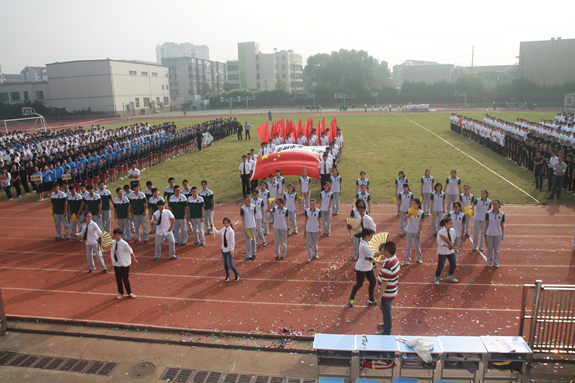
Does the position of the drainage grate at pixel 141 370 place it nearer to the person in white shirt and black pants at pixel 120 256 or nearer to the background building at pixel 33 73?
the person in white shirt and black pants at pixel 120 256

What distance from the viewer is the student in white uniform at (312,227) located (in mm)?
10094

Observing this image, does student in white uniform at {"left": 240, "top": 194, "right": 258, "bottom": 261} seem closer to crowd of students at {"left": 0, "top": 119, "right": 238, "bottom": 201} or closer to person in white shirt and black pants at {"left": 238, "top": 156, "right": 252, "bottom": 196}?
person in white shirt and black pants at {"left": 238, "top": 156, "right": 252, "bottom": 196}

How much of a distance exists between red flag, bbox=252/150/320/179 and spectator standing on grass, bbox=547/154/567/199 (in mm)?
9266

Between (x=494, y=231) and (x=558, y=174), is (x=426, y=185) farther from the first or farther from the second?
(x=558, y=174)

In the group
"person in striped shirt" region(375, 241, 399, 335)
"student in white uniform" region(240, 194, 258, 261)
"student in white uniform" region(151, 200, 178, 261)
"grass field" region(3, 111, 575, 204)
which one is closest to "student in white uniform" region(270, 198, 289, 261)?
"student in white uniform" region(240, 194, 258, 261)

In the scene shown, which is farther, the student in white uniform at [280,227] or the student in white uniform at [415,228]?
the student in white uniform at [280,227]

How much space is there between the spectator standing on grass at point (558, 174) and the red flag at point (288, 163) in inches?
365

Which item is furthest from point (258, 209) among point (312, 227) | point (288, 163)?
point (288, 163)

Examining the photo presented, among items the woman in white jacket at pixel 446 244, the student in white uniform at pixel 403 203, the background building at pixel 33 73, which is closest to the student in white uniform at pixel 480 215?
the student in white uniform at pixel 403 203

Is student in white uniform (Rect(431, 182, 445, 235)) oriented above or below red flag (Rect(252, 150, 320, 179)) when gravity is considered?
below

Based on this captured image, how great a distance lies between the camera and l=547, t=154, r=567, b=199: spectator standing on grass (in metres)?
15.2

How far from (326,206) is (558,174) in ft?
32.5

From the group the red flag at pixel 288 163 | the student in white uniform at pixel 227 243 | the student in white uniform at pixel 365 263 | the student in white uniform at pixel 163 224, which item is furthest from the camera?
the red flag at pixel 288 163

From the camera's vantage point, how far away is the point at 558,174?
15.2m
